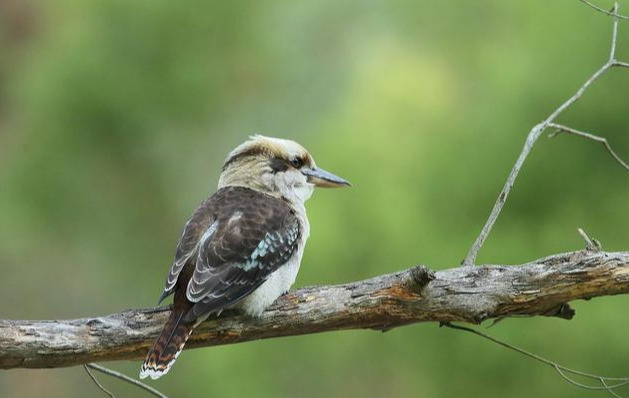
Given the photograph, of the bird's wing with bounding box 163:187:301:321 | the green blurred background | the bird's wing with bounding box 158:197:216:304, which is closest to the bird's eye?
the bird's wing with bounding box 163:187:301:321

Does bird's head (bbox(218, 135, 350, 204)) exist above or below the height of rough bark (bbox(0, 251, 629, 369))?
above

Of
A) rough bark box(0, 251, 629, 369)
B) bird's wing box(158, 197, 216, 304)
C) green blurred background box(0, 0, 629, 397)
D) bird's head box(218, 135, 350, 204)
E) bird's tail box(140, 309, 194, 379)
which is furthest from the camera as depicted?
green blurred background box(0, 0, 629, 397)

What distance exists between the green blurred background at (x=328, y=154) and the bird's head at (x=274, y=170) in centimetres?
402

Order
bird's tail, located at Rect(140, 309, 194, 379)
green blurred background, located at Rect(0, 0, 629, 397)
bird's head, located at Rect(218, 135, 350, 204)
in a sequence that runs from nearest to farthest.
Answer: bird's tail, located at Rect(140, 309, 194, 379), bird's head, located at Rect(218, 135, 350, 204), green blurred background, located at Rect(0, 0, 629, 397)

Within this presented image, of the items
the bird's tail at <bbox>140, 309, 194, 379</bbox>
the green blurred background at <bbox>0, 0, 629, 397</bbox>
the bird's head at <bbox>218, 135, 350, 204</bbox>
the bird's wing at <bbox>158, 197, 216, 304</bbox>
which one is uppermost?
the green blurred background at <bbox>0, 0, 629, 397</bbox>

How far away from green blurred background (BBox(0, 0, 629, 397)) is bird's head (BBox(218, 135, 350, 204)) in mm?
4017

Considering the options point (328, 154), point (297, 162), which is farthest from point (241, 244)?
point (328, 154)

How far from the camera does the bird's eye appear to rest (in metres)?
4.85

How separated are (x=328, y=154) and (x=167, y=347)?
7.17 meters

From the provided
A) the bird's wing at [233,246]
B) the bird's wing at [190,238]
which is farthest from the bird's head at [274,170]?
the bird's wing at [190,238]

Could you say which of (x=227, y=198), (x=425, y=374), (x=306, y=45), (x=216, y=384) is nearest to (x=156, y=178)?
(x=306, y=45)

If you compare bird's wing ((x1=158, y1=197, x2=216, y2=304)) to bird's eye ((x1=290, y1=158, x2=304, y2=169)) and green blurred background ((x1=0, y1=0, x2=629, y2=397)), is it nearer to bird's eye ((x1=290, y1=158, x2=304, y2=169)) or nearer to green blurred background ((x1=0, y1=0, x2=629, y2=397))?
bird's eye ((x1=290, y1=158, x2=304, y2=169))

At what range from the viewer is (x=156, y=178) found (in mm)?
15242

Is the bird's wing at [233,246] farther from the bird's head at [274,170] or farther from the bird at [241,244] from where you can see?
the bird's head at [274,170]
